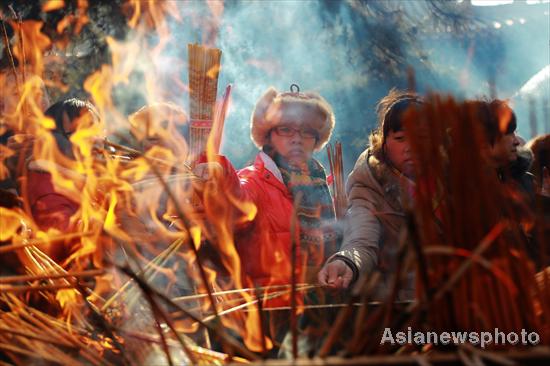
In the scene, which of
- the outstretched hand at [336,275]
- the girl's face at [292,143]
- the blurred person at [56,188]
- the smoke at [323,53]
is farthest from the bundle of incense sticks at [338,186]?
the smoke at [323,53]

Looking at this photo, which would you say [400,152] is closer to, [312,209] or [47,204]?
[312,209]

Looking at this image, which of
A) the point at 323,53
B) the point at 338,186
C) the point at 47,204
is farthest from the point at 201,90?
the point at 323,53

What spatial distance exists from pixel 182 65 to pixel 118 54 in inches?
48.3

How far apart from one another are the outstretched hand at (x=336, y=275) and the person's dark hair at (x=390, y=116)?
0.70m

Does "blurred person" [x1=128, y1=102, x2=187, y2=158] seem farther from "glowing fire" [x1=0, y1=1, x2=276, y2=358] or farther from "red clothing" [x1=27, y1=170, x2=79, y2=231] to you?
"red clothing" [x1=27, y1=170, x2=79, y2=231]

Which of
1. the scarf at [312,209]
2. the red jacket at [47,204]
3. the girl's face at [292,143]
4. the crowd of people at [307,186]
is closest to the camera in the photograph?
the crowd of people at [307,186]

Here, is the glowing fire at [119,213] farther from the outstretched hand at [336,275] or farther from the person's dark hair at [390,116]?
the person's dark hair at [390,116]

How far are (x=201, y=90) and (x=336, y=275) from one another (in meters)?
1.09

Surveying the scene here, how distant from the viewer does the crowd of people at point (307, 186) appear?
92.3 inches

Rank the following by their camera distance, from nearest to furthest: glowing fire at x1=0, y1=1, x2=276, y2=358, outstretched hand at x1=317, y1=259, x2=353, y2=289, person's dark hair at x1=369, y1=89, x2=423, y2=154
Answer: glowing fire at x1=0, y1=1, x2=276, y2=358 → outstretched hand at x1=317, y1=259, x2=353, y2=289 → person's dark hair at x1=369, y1=89, x2=423, y2=154

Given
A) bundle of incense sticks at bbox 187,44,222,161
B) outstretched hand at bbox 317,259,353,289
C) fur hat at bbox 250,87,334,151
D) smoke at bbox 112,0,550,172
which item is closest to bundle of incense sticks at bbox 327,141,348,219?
fur hat at bbox 250,87,334,151

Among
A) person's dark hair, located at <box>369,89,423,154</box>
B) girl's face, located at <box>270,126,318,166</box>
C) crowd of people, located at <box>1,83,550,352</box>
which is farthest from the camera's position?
girl's face, located at <box>270,126,318,166</box>

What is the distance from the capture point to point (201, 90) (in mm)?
2617

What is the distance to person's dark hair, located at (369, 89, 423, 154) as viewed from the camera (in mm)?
2516
